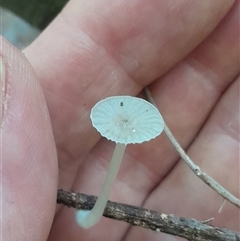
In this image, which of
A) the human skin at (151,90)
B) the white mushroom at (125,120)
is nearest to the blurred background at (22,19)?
the human skin at (151,90)

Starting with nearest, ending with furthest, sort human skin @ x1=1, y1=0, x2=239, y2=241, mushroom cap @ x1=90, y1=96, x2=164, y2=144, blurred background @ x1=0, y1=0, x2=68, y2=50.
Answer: mushroom cap @ x1=90, y1=96, x2=164, y2=144, human skin @ x1=1, y1=0, x2=239, y2=241, blurred background @ x1=0, y1=0, x2=68, y2=50

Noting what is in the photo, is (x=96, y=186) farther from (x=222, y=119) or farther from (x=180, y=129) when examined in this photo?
(x=222, y=119)

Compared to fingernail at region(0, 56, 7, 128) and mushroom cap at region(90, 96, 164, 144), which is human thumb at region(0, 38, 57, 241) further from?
mushroom cap at region(90, 96, 164, 144)

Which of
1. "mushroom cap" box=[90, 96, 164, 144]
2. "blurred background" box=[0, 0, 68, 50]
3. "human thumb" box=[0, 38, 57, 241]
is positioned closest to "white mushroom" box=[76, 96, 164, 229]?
"mushroom cap" box=[90, 96, 164, 144]

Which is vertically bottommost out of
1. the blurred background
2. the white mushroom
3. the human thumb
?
the human thumb

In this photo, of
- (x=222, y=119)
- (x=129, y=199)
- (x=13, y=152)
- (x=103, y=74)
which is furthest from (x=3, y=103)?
(x=222, y=119)

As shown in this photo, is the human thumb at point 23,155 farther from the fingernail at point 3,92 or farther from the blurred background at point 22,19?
the blurred background at point 22,19

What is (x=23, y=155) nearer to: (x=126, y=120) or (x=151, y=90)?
(x=126, y=120)
